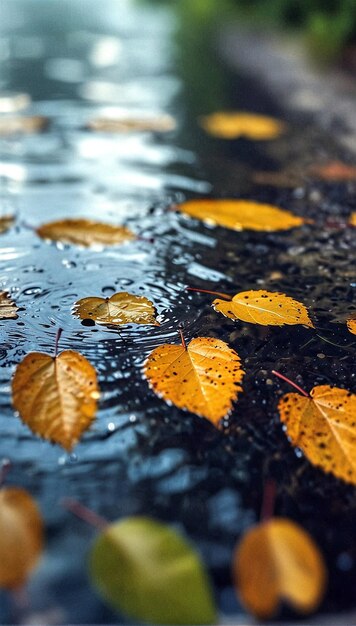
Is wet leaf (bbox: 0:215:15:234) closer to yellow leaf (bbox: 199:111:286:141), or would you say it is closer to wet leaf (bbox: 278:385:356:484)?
wet leaf (bbox: 278:385:356:484)

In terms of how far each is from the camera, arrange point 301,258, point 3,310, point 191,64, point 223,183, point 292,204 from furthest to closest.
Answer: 1. point 191,64
2. point 223,183
3. point 292,204
4. point 301,258
5. point 3,310

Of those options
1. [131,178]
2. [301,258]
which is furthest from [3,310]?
[131,178]

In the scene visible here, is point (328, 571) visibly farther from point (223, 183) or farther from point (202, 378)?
point (223, 183)

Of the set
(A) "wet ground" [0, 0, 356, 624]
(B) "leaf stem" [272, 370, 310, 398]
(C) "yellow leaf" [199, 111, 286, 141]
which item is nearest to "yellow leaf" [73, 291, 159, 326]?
(A) "wet ground" [0, 0, 356, 624]

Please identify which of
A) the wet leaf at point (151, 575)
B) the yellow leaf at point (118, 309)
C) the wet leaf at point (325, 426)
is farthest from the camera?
the yellow leaf at point (118, 309)

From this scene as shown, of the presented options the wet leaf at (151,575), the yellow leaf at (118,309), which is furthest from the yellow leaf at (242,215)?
the wet leaf at (151,575)

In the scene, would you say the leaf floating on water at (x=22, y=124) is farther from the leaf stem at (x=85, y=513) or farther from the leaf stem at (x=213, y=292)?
the leaf stem at (x=85, y=513)
